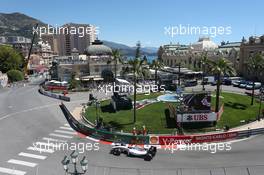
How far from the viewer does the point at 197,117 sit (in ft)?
132

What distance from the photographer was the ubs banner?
132ft

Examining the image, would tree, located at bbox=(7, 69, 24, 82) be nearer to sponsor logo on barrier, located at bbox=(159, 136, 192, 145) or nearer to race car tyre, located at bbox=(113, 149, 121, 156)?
race car tyre, located at bbox=(113, 149, 121, 156)

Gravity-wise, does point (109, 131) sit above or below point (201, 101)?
below

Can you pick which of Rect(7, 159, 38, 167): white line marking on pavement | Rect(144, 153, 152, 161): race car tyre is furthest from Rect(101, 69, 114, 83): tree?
Rect(144, 153, 152, 161): race car tyre

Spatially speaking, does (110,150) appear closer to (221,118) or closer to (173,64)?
(221,118)

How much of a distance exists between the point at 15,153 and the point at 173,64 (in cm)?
10893

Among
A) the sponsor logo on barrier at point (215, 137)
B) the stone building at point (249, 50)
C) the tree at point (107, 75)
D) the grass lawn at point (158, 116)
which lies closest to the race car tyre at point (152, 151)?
the sponsor logo on barrier at point (215, 137)

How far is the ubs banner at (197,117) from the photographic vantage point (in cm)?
4009

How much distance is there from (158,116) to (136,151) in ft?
48.3

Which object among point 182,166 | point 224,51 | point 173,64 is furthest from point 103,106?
point 173,64

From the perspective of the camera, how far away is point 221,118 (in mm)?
43656

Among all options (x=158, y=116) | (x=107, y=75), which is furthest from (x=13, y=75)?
(x=158, y=116)

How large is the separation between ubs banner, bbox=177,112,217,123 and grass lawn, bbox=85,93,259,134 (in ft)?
5.07

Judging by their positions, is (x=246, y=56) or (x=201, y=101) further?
(x=246, y=56)
